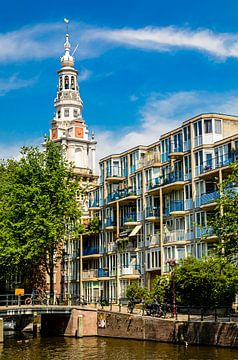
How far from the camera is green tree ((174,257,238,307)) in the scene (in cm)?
5103

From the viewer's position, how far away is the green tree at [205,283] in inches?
2009

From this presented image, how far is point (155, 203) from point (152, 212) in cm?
114

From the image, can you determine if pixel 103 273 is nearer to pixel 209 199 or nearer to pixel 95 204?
pixel 95 204

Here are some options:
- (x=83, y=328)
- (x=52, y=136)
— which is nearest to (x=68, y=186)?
(x=83, y=328)

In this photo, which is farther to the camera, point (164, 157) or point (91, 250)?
point (91, 250)

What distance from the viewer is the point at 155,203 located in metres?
69.2

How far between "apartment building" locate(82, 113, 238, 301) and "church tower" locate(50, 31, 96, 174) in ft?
78.5

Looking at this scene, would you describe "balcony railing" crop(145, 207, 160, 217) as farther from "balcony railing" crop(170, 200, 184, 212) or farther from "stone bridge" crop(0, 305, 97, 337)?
"stone bridge" crop(0, 305, 97, 337)

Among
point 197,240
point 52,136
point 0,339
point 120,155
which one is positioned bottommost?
point 0,339

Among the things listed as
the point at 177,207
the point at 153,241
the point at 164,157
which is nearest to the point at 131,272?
the point at 153,241

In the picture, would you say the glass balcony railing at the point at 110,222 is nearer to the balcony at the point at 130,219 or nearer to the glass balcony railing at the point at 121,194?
the glass balcony railing at the point at 121,194

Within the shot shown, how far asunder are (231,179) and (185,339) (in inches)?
489

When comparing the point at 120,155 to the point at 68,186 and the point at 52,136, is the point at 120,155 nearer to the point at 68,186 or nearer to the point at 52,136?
the point at 68,186

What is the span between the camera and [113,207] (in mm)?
78625
